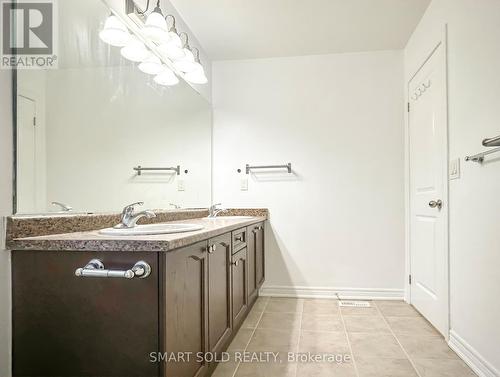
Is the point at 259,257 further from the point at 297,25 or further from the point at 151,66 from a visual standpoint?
the point at 297,25

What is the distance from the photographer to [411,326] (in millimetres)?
2459

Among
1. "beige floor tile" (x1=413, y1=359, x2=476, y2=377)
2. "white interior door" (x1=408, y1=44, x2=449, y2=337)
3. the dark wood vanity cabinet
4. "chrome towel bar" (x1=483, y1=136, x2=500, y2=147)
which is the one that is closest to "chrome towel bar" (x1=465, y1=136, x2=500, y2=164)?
"chrome towel bar" (x1=483, y1=136, x2=500, y2=147)

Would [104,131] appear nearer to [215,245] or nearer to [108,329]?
[215,245]

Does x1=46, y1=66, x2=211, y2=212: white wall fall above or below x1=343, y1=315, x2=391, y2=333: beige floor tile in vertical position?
above

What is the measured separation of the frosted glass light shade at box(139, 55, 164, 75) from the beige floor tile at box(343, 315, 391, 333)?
2.11 meters

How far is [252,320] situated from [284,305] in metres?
0.47

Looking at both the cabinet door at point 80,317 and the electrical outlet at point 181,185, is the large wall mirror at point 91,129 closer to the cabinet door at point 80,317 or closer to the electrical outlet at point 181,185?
the electrical outlet at point 181,185

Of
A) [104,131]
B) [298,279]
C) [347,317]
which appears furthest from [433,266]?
[104,131]

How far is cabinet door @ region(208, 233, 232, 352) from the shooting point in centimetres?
163

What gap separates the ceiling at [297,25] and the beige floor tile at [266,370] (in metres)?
2.24

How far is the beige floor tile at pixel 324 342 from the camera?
207 centimetres

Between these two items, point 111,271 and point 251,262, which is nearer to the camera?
point 111,271

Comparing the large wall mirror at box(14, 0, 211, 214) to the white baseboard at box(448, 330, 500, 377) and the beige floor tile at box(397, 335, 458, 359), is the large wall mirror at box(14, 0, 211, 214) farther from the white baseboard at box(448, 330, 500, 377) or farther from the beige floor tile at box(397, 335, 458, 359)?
the white baseboard at box(448, 330, 500, 377)

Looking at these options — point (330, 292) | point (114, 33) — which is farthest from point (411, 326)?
point (114, 33)
